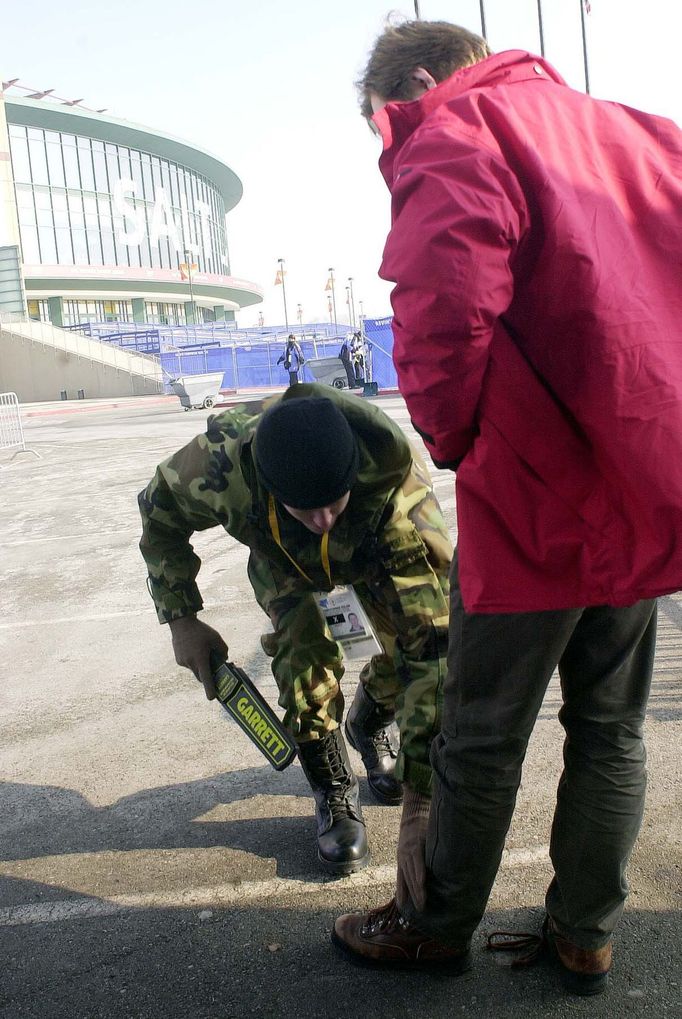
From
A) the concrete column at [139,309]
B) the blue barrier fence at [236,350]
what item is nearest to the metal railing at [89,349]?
the blue barrier fence at [236,350]

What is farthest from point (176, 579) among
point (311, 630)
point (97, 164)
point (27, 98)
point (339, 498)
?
point (97, 164)

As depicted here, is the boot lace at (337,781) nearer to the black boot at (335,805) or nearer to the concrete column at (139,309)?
the black boot at (335,805)

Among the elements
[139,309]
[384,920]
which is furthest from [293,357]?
[139,309]

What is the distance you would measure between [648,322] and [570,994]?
1519mm

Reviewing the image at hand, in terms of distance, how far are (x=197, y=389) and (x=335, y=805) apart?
22298 mm

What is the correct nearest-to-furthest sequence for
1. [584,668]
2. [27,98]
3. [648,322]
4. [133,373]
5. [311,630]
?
[648,322] → [584,668] → [311,630] → [133,373] → [27,98]

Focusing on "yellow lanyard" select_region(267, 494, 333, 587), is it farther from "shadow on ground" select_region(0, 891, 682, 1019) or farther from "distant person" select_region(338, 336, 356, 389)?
"distant person" select_region(338, 336, 356, 389)

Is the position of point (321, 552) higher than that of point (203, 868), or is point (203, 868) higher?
point (321, 552)

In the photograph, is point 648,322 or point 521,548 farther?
point 521,548

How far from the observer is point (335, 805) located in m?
2.83

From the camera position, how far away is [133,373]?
40062 millimetres

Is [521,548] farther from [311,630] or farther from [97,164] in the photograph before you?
[97,164]

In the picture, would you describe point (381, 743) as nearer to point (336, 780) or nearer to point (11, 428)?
point (336, 780)

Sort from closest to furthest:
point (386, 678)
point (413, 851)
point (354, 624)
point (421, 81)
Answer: point (421, 81)
point (413, 851)
point (354, 624)
point (386, 678)
